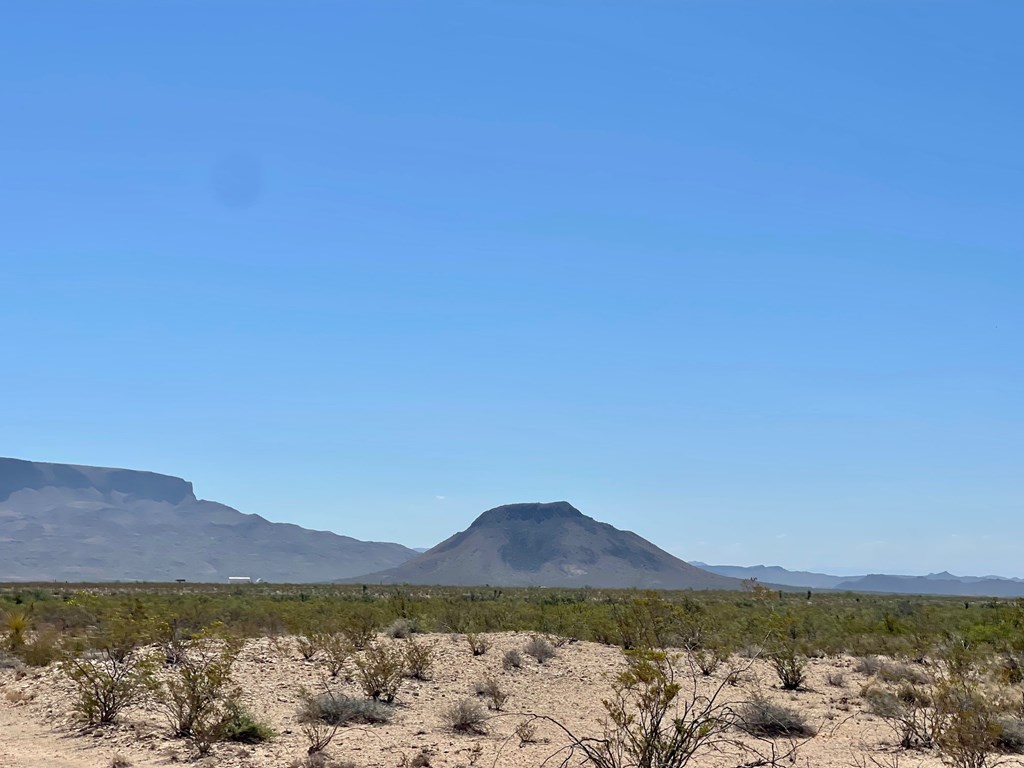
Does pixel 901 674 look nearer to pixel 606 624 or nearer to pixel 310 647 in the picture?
pixel 606 624

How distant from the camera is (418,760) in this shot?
43.7 ft

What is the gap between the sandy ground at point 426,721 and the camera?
13.6m

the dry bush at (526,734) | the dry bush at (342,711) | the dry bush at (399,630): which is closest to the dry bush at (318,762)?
the dry bush at (342,711)

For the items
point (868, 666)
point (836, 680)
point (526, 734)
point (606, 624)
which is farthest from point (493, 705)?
point (606, 624)

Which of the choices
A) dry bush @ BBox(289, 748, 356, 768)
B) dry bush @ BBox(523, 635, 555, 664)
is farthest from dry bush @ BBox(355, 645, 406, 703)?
dry bush @ BBox(523, 635, 555, 664)

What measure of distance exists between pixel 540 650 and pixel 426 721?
277 inches

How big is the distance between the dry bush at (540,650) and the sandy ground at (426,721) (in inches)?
10.1

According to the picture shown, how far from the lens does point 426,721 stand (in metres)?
16.7

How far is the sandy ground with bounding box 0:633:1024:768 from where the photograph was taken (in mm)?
13648

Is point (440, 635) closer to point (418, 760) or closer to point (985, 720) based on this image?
point (418, 760)

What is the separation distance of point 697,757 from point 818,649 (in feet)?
48.4

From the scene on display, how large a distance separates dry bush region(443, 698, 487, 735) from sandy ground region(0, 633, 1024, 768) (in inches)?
8.3

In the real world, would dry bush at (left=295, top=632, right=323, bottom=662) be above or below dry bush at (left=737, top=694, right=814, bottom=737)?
above

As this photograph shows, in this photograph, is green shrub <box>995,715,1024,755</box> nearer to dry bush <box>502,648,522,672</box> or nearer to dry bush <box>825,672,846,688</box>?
dry bush <box>825,672,846,688</box>
